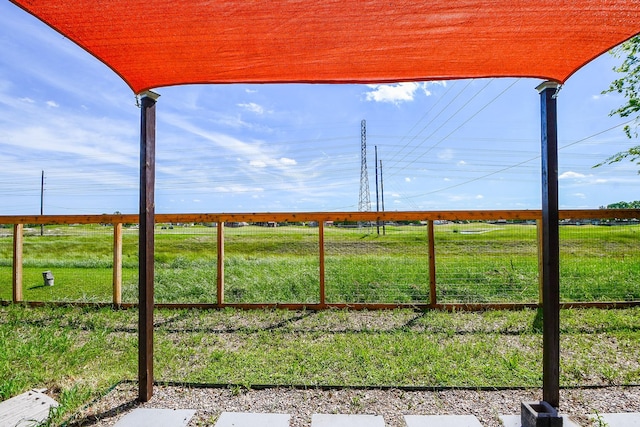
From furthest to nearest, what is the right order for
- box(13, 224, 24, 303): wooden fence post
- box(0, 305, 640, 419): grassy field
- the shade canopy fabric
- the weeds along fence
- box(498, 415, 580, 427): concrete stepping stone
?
box(13, 224, 24, 303): wooden fence post → the weeds along fence → box(0, 305, 640, 419): grassy field → box(498, 415, 580, 427): concrete stepping stone → the shade canopy fabric

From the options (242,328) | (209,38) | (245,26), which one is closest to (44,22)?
(209,38)

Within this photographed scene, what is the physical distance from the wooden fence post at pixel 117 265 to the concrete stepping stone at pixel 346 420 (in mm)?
3349

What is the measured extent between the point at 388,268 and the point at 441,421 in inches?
122

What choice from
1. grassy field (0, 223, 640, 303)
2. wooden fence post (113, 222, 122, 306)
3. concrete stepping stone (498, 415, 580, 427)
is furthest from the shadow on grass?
wooden fence post (113, 222, 122, 306)

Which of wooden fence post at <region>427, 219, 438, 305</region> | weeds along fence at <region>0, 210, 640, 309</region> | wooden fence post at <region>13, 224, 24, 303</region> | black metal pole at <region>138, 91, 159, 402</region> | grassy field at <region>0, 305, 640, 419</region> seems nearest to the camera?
black metal pole at <region>138, 91, 159, 402</region>

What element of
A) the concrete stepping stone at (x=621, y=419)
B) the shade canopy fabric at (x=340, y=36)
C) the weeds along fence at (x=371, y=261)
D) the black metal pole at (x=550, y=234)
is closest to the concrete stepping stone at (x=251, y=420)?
the black metal pole at (x=550, y=234)

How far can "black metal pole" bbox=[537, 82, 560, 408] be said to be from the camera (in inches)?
70.1

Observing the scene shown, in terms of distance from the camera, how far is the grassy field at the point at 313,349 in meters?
2.20

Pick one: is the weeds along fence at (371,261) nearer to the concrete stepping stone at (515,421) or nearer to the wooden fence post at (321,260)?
the wooden fence post at (321,260)

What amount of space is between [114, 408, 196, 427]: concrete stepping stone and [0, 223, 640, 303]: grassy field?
91.5 inches

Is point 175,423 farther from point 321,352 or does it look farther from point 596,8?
point 596,8

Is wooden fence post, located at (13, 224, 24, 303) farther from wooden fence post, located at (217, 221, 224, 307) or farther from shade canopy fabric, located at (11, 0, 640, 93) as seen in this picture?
shade canopy fabric, located at (11, 0, 640, 93)

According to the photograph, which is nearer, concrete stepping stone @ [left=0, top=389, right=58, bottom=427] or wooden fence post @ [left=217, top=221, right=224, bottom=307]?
concrete stepping stone @ [left=0, top=389, right=58, bottom=427]

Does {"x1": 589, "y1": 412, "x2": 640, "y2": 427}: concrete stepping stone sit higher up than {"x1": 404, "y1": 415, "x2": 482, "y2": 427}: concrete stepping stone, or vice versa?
{"x1": 404, "y1": 415, "x2": 482, "y2": 427}: concrete stepping stone
